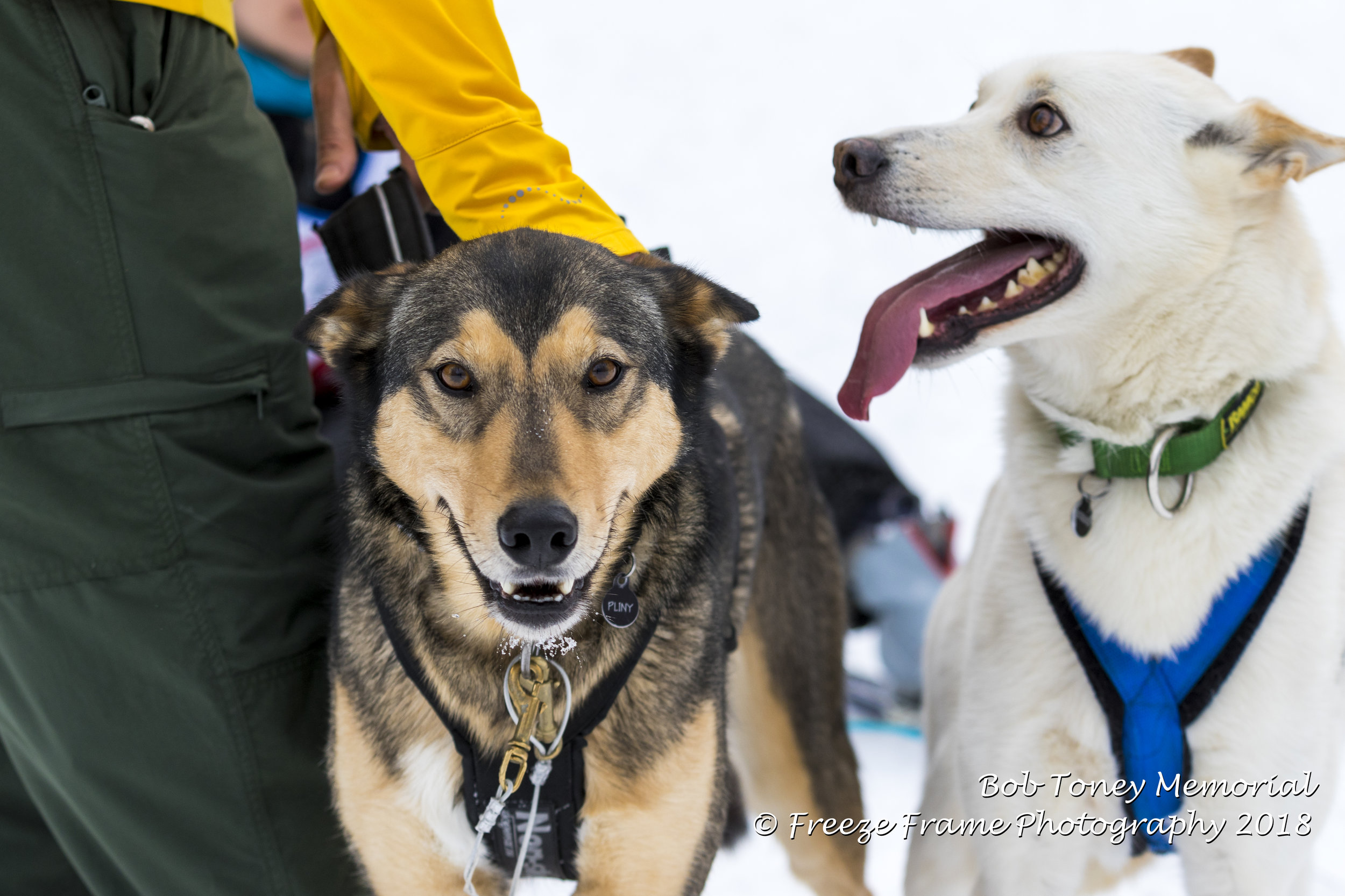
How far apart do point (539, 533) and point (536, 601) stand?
13 cm

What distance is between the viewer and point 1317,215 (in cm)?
532

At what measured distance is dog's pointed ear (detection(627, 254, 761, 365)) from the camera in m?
1.70

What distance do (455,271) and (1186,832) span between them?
1522mm

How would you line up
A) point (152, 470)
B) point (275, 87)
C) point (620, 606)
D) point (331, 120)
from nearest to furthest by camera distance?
point (620, 606) → point (152, 470) → point (331, 120) → point (275, 87)

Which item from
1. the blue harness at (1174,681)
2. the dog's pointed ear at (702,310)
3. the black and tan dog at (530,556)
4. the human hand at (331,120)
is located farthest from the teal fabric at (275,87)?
the blue harness at (1174,681)

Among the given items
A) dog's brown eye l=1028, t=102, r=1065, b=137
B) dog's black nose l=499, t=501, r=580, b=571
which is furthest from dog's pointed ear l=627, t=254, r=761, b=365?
dog's brown eye l=1028, t=102, r=1065, b=137

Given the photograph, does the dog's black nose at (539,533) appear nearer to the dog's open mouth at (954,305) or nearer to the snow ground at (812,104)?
the dog's open mouth at (954,305)

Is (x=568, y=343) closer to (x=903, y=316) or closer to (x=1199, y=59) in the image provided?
(x=903, y=316)

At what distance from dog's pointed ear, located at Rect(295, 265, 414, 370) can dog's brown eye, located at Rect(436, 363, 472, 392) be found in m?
0.19

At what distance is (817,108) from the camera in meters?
6.24

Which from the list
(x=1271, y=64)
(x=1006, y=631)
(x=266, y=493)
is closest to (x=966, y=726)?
(x=1006, y=631)

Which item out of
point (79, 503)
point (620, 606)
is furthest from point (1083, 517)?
point (79, 503)

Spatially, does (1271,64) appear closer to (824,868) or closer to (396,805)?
(824,868)

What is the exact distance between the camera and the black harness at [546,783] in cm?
160
